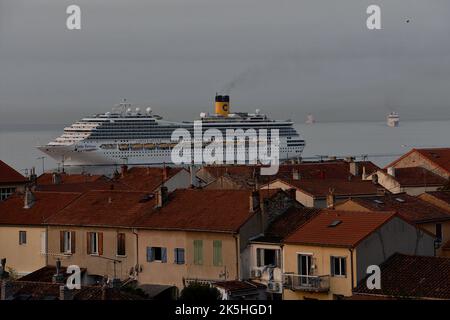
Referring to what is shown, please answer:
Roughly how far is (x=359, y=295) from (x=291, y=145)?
138 metres

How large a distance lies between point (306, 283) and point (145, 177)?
21.0 m

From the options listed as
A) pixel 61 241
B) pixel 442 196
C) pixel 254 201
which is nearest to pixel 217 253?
pixel 254 201

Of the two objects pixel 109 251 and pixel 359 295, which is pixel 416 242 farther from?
pixel 109 251

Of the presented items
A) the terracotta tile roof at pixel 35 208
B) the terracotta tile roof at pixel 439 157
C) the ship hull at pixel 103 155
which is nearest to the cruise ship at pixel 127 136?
the ship hull at pixel 103 155

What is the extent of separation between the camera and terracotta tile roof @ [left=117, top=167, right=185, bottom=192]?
45.8 metres

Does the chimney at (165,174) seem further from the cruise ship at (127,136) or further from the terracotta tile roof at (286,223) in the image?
the cruise ship at (127,136)

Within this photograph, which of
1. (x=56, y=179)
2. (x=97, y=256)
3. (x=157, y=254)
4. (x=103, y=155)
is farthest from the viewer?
(x=103, y=155)

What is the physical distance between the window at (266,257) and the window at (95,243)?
5041 mm

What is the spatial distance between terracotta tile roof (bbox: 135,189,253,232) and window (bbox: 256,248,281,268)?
76 cm

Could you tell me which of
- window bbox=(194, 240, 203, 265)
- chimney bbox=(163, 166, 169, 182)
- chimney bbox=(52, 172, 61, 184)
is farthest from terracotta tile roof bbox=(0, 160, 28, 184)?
window bbox=(194, 240, 203, 265)

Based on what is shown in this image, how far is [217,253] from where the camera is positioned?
Answer: 98.8ft

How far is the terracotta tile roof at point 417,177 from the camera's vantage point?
175 feet

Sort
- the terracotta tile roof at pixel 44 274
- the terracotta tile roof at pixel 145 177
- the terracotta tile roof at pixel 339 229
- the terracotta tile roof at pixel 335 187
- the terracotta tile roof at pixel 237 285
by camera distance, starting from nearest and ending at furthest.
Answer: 1. the terracotta tile roof at pixel 339 229
2. the terracotta tile roof at pixel 237 285
3. the terracotta tile roof at pixel 44 274
4. the terracotta tile roof at pixel 335 187
5. the terracotta tile roof at pixel 145 177

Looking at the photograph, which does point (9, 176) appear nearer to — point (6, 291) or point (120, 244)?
point (120, 244)
